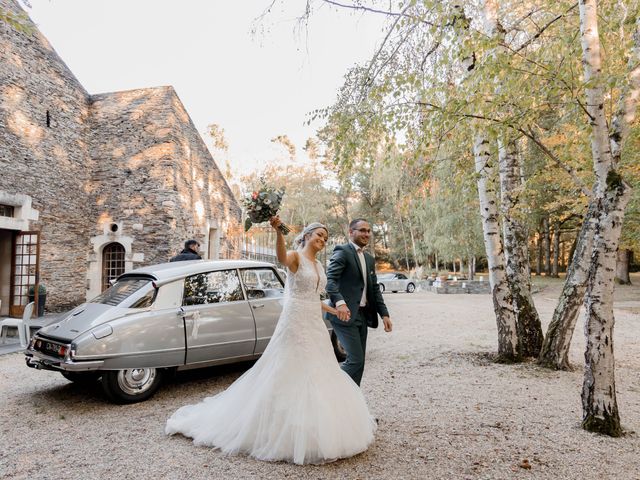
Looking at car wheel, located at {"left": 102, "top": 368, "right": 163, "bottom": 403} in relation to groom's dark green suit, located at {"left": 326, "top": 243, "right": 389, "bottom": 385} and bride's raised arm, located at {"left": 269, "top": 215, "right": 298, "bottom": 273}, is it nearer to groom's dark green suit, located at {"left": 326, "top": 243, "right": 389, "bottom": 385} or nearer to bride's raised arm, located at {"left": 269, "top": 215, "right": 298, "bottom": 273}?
groom's dark green suit, located at {"left": 326, "top": 243, "right": 389, "bottom": 385}

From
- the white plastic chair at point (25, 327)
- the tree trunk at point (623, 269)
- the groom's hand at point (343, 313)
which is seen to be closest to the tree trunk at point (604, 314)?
the groom's hand at point (343, 313)

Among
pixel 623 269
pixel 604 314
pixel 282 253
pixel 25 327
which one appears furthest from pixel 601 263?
pixel 623 269

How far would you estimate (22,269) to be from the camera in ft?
37.9

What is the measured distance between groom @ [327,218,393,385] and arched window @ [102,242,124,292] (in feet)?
39.7

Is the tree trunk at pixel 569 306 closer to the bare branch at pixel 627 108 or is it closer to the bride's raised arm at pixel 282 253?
the bare branch at pixel 627 108

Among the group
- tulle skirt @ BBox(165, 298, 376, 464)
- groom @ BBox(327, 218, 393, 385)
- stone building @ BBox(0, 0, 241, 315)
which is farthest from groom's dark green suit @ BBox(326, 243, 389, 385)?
stone building @ BBox(0, 0, 241, 315)

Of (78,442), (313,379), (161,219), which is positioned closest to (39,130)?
(161,219)

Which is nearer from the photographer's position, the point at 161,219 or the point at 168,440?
the point at 168,440

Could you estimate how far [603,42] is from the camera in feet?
16.1

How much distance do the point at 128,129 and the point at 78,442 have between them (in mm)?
12428

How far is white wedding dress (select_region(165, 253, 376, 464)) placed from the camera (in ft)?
10.2

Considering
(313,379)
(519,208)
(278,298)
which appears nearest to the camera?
(313,379)

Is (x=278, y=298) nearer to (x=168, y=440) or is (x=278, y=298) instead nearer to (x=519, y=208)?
(x=168, y=440)

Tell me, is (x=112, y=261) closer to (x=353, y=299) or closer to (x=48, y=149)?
(x=48, y=149)
